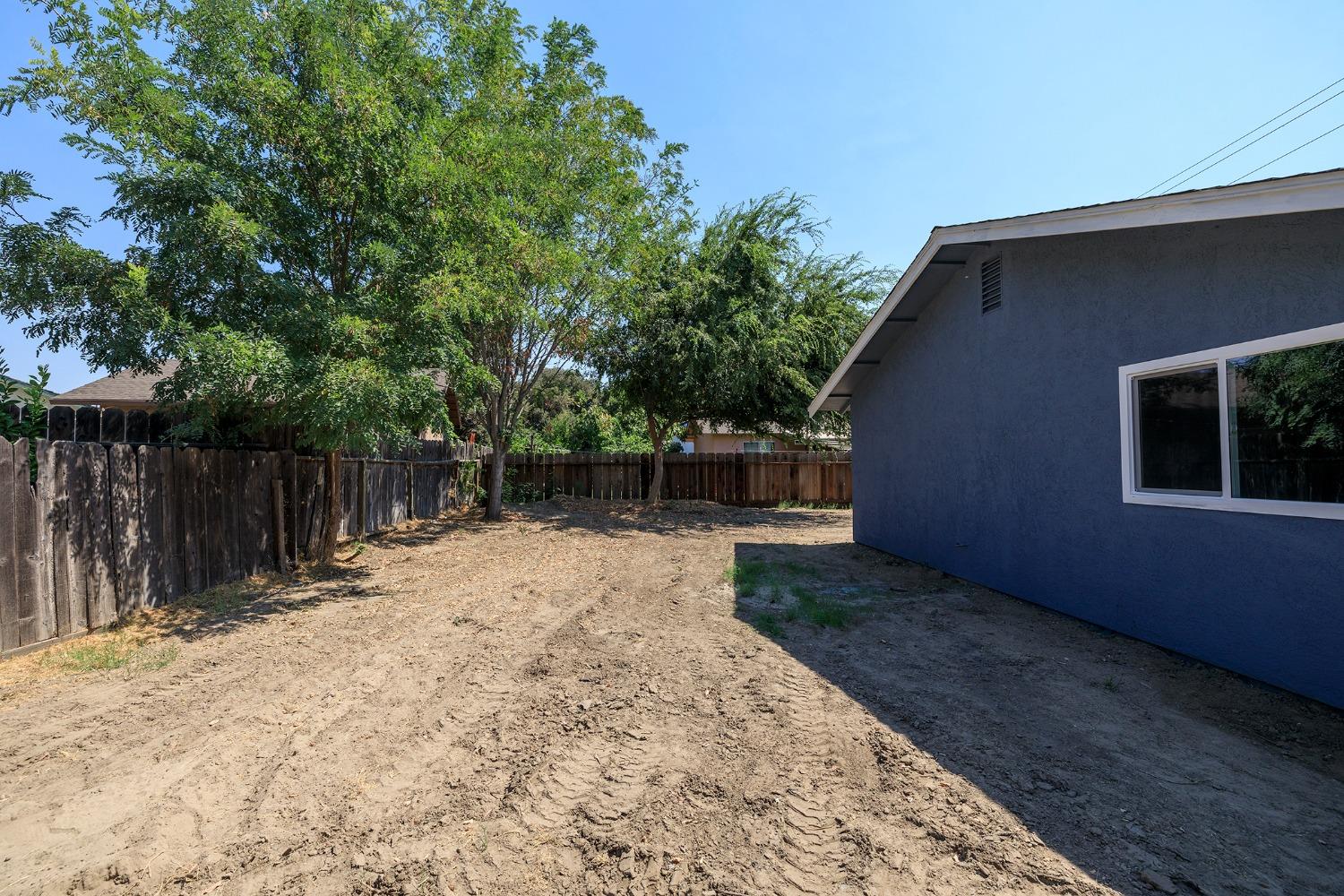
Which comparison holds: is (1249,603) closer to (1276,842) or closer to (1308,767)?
(1308,767)

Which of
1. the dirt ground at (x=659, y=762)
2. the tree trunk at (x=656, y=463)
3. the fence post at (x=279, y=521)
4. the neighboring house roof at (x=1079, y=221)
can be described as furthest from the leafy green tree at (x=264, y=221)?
the tree trunk at (x=656, y=463)

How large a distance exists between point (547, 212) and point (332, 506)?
6.63 metres

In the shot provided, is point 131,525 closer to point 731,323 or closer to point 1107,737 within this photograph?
point 1107,737

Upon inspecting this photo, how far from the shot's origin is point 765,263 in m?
16.5

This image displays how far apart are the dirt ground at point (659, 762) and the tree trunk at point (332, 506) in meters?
2.39

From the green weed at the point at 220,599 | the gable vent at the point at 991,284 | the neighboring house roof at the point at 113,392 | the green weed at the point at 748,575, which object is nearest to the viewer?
the green weed at the point at 220,599

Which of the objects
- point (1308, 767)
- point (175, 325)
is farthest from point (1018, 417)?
point (175, 325)

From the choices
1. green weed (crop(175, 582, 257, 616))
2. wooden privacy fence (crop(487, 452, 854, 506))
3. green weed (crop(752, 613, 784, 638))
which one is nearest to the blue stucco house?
green weed (crop(752, 613, 784, 638))

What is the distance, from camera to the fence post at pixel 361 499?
11.6m

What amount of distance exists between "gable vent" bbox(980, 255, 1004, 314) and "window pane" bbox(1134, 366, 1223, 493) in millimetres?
2390

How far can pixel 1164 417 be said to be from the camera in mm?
5586

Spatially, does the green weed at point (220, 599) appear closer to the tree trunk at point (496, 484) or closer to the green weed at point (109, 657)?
the green weed at point (109, 657)

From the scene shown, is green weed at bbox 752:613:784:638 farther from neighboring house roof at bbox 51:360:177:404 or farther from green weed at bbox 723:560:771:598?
neighboring house roof at bbox 51:360:177:404

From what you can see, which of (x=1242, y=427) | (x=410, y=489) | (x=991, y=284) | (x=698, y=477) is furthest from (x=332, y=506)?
(x=698, y=477)
